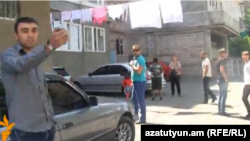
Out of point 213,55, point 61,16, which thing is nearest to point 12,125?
point 61,16

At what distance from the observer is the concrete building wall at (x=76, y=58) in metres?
16.3

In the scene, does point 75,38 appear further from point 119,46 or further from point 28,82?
point 28,82

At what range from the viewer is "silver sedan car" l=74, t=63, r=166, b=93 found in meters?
13.1

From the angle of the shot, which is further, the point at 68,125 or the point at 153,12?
the point at 153,12

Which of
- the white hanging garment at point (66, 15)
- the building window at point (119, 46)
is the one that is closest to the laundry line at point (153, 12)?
the white hanging garment at point (66, 15)

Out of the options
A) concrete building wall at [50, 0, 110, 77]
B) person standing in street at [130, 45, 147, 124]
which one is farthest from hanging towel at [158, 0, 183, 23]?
concrete building wall at [50, 0, 110, 77]

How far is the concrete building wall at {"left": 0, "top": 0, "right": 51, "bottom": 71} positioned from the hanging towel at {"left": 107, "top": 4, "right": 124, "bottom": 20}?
286cm

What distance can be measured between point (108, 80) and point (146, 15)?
4.65 meters

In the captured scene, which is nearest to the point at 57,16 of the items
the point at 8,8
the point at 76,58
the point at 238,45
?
the point at 8,8

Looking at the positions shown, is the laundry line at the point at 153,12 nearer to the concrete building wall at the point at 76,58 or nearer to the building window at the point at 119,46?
the concrete building wall at the point at 76,58

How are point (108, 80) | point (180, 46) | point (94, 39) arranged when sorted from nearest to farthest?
point (108, 80) → point (94, 39) → point (180, 46)

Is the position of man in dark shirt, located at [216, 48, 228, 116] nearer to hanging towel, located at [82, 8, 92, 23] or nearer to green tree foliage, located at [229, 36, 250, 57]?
hanging towel, located at [82, 8, 92, 23]

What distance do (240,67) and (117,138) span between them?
24.3m

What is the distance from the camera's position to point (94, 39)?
63.6 feet
